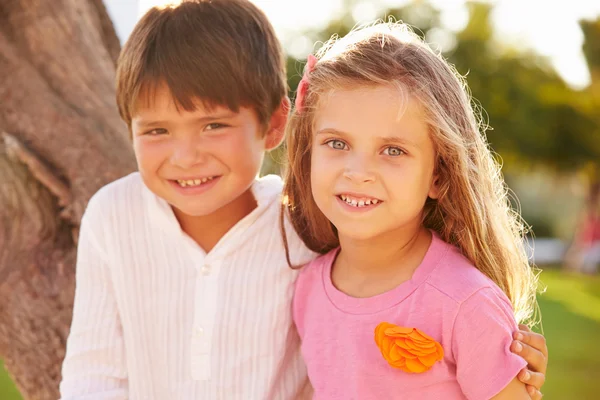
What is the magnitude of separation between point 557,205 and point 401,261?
74.7 feet

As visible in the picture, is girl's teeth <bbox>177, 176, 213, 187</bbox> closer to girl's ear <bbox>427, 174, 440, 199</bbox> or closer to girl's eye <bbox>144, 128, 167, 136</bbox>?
girl's eye <bbox>144, 128, 167, 136</bbox>

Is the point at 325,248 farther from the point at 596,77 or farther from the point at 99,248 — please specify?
the point at 596,77

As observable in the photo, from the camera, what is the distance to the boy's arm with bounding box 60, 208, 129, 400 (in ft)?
8.16

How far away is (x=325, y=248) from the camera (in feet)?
8.25

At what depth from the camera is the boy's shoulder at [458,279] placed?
205cm

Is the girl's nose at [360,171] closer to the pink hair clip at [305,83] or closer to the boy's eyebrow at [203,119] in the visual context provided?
the pink hair clip at [305,83]

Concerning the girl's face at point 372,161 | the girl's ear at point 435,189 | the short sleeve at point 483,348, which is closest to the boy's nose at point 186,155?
the girl's face at point 372,161

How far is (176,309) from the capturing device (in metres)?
2.52

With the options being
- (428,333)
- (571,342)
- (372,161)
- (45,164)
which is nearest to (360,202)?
(372,161)

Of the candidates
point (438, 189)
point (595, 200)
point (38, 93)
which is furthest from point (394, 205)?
point (595, 200)

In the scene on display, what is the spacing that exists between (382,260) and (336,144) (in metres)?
0.36

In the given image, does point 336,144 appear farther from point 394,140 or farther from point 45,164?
point 45,164

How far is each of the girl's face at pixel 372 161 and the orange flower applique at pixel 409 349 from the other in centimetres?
27

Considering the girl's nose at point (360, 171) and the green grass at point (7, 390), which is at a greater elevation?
the girl's nose at point (360, 171)
